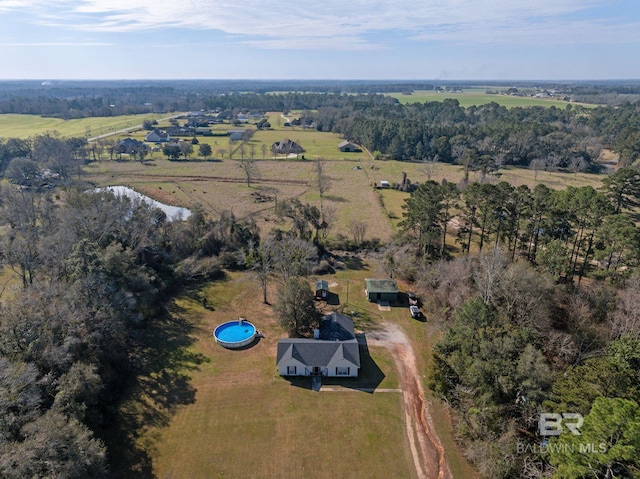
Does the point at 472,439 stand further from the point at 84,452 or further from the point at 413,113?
the point at 413,113

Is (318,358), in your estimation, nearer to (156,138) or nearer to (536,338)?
(536,338)

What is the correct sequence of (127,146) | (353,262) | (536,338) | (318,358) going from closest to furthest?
(536,338) → (318,358) → (353,262) → (127,146)

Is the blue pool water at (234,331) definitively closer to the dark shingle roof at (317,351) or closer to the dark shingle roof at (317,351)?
the dark shingle roof at (317,351)

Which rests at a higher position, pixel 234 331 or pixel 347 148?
pixel 347 148

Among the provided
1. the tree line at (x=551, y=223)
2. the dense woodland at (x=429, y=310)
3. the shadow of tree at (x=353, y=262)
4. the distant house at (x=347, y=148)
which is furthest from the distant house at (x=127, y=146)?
the tree line at (x=551, y=223)

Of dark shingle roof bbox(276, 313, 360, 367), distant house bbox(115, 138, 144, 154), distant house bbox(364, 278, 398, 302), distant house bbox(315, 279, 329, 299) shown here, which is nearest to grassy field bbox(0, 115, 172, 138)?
distant house bbox(115, 138, 144, 154)

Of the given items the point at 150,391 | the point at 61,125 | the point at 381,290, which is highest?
the point at 61,125

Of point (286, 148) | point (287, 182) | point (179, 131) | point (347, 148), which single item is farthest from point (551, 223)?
point (179, 131)
